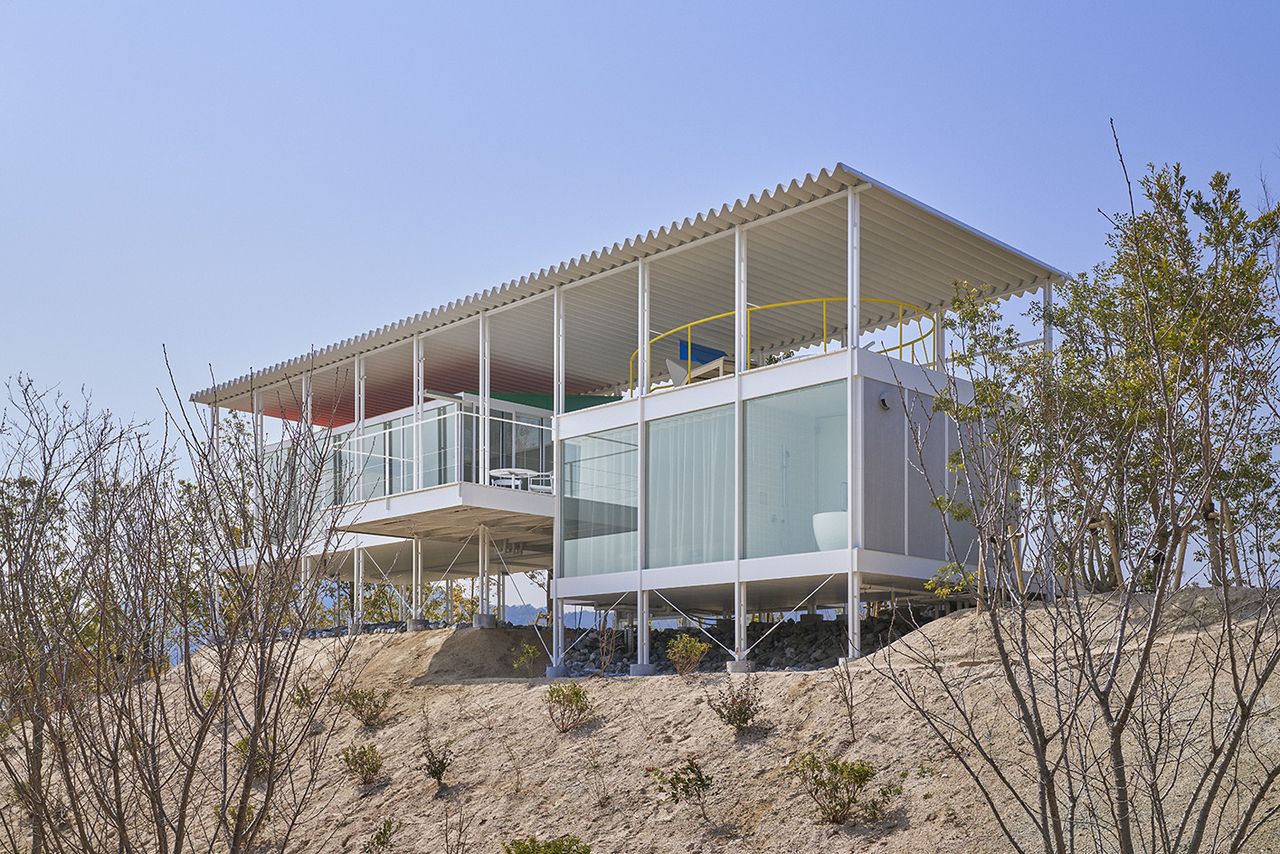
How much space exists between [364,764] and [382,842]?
2135mm

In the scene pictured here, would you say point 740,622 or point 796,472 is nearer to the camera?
point 740,622

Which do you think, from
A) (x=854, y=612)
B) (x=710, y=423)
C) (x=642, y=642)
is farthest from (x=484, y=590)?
(x=854, y=612)

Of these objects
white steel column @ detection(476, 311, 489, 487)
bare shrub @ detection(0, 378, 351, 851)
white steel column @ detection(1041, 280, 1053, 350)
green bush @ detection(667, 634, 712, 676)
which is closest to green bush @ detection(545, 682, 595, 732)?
green bush @ detection(667, 634, 712, 676)

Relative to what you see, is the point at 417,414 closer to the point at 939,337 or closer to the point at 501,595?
the point at 501,595

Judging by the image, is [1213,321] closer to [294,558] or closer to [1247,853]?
[1247,853]

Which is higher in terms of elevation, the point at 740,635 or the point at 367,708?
the point at 740,635

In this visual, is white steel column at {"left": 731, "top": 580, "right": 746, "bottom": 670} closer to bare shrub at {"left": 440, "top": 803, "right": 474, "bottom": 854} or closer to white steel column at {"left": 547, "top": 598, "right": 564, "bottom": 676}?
white steel column at {"left": 547, "top": 598, "right": 564, "bottom": 676}

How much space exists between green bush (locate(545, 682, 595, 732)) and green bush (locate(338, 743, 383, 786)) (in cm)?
212

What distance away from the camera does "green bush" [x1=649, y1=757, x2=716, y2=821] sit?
12.8 metres

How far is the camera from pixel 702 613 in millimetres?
22422

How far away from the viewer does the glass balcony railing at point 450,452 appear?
2102cm

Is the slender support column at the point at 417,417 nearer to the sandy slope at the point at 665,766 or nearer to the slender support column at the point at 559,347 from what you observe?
the slender support column at the point at 559,347

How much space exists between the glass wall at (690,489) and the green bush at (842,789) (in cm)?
557

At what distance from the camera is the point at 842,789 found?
39.1 ft
